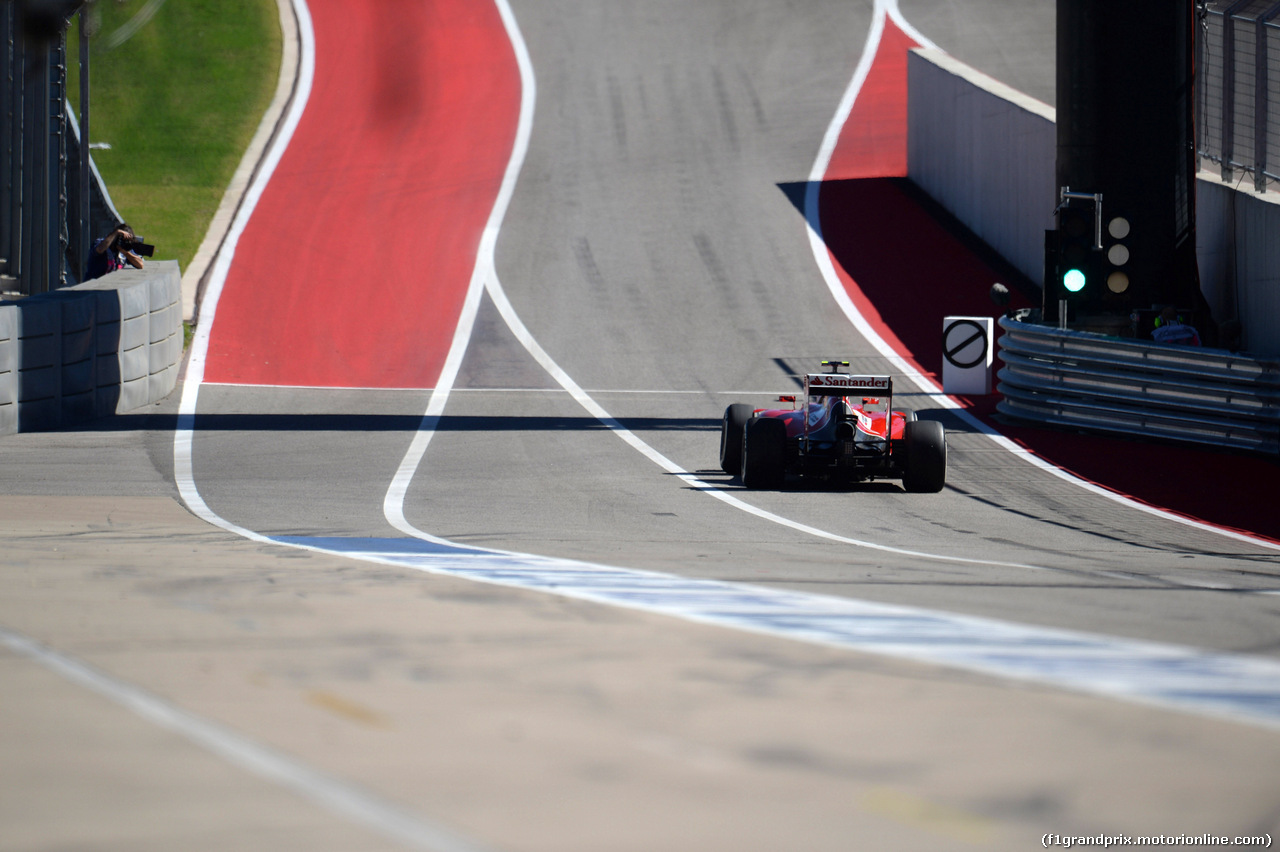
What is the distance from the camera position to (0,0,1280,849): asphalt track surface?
3857 millimetres

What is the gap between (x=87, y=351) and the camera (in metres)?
18.9

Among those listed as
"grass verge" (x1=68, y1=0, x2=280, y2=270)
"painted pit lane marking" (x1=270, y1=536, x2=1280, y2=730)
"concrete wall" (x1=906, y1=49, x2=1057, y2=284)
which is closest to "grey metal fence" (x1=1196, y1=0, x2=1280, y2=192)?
"concrete wall" (x1=906, y1=49, x2=1057, y2=284)

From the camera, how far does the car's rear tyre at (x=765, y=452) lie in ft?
47.6

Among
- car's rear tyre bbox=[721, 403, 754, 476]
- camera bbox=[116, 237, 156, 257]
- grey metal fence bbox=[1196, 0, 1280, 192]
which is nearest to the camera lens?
car's rear tyre bbox=[721, 403, 754, 476]

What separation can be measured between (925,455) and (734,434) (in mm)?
2112

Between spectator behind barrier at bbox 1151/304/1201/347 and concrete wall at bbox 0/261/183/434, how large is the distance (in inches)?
550

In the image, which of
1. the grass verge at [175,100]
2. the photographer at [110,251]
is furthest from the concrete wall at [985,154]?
the grass verge at [175,100]

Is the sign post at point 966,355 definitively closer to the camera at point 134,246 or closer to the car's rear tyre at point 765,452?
the car's rear tyre at point 765,452

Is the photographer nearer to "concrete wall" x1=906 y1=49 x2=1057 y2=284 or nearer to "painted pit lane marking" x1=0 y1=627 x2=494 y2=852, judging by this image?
"concrete wall" x1=906 y1=49 x2=1057 y2=284

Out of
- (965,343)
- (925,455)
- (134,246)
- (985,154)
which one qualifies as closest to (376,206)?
(134,246)

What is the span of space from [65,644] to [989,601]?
442 cm

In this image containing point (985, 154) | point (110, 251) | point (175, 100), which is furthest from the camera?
point (175, 100)

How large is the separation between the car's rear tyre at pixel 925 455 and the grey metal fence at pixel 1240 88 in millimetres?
7732

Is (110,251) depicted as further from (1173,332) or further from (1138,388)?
(1173,332)
